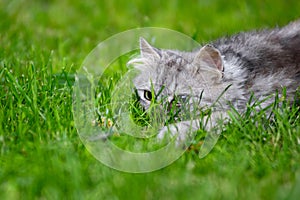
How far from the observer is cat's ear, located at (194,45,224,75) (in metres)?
3.69

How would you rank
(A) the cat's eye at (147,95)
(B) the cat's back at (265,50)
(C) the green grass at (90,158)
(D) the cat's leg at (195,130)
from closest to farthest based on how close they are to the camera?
1. (C) the green grass at (90,158)
2. (D) the cat's leg at (195,130)
3. (A) the cat's eye at (147,95)
4. (B) the cat's back at (265,50)

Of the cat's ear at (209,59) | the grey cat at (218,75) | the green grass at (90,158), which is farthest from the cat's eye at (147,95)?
the green grass at (90,158)

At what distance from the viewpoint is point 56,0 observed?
7441mm

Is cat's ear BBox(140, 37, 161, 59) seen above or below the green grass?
above

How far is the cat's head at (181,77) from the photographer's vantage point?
3.73 m

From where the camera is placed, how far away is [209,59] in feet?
12.3

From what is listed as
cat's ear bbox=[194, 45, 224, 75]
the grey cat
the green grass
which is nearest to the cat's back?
the grey cat

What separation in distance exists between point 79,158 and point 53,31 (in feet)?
11.2

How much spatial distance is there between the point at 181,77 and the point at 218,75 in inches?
9.3

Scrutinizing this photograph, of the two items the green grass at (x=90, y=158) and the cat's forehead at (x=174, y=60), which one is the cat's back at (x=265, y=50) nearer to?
the cat's forehead at (x=174, y=60)

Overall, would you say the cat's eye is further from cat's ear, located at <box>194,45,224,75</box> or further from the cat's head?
cat's ear, located at <box>194,45,224,75</box>

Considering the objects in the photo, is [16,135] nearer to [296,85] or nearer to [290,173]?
[290,173]

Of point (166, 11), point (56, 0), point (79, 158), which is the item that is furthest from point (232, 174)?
point (56, 0)

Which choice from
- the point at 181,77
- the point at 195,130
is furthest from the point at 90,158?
the point at 181,77
